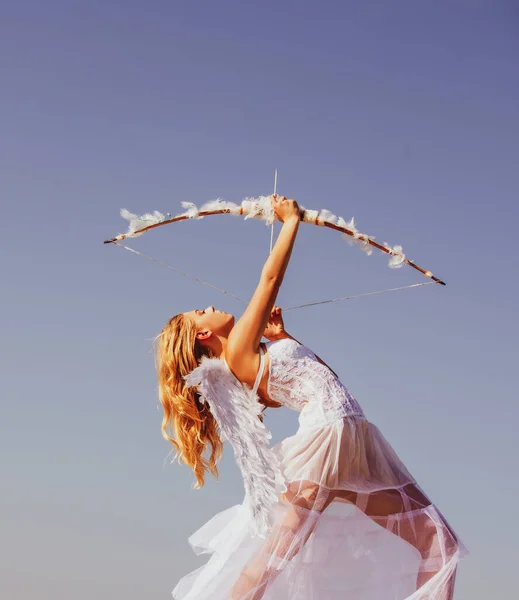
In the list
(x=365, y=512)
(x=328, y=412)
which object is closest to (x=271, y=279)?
(x=328, y=412)

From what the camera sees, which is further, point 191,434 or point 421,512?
point 191,434

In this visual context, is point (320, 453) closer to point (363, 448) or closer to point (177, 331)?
point (363, 448)

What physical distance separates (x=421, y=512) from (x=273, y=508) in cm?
72

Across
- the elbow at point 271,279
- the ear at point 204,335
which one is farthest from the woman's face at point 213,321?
the elbow at point 271,279

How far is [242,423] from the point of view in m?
4.56

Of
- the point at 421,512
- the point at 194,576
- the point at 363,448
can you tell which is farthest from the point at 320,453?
the point at 194,576

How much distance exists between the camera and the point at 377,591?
4438mm

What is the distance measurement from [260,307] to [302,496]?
3.03 feet

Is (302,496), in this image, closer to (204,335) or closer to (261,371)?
(261,371)

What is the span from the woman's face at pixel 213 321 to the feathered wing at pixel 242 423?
18 cm

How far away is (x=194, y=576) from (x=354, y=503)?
90 centimetres

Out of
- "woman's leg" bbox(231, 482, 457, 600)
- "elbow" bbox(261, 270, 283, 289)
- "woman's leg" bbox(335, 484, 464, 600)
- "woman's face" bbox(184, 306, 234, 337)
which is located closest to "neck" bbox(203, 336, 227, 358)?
"woman's face" bbox(184, 306, 234, 337)

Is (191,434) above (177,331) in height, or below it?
below

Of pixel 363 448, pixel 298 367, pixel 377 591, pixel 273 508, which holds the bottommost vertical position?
pixel 377 591
